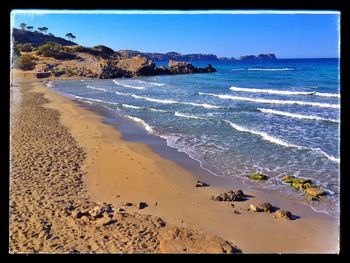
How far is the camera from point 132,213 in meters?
6.77

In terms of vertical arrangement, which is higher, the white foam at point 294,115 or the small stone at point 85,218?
the white foam at point 294,115

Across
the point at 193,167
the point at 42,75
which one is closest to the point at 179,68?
the point at 42,75

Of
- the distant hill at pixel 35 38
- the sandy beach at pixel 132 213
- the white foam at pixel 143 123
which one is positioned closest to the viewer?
the sandy beach at pixel 132 213

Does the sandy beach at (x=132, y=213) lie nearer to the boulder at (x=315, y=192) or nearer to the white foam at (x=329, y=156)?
the boulder at (x=315, y=192)

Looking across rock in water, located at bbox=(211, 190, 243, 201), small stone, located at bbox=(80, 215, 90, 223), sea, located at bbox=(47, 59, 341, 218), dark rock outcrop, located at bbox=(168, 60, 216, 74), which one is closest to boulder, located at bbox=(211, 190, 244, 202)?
rock in water, located at bbox=(211, 190, 243, 201)

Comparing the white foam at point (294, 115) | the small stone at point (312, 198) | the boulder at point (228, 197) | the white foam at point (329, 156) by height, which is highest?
the white foam at point (294, 115)

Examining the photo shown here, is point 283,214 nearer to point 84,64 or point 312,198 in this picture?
point 312,198

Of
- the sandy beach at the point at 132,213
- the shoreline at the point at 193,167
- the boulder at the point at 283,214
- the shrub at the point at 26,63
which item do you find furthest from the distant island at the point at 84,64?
the boulder at the point at 283,214

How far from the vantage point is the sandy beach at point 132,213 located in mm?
5547

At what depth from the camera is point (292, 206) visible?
730cm

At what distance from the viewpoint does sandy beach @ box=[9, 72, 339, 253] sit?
5547 mm
